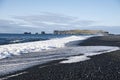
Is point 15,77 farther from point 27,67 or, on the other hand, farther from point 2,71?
point 27,67

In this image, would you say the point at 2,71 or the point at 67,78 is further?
the point at 2,71

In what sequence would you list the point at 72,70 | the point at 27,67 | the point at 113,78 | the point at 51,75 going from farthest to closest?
1. the point at 27,67
2. the point at 72,70
3. the point at 51,75
4. the point at 113,78

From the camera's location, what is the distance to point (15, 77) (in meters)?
14.0

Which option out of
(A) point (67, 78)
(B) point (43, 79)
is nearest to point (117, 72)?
(A) point (67, 78)

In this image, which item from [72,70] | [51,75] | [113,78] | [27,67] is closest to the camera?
[113,78]

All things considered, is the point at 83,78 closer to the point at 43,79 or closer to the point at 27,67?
the point at 43,79

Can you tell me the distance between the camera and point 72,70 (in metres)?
15.6

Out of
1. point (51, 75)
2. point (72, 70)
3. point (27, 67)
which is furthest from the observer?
point (27, 67)

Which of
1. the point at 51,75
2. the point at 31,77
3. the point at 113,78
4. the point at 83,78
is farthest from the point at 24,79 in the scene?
the point at 113,78

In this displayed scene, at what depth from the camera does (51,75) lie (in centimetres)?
1418

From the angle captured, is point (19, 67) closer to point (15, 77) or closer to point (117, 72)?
point (15, 77)

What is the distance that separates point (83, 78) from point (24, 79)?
2.68 meters

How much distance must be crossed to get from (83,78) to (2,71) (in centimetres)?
508

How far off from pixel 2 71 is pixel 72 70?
3.84 metres
